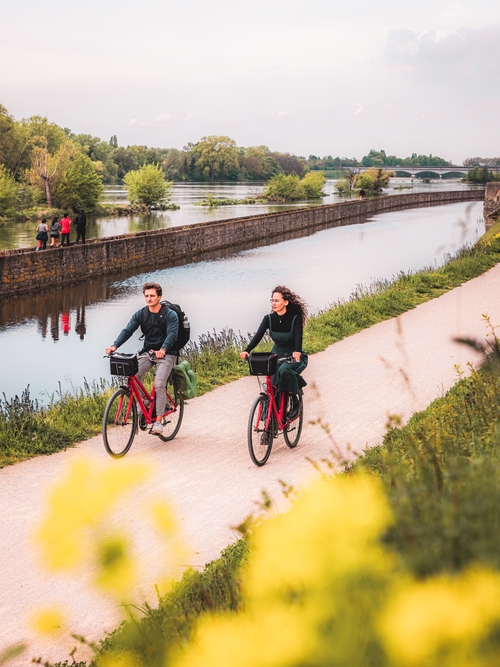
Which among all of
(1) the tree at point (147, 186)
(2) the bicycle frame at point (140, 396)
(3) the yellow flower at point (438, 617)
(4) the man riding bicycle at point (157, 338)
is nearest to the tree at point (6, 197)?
(1) the tree at point (147, 186)

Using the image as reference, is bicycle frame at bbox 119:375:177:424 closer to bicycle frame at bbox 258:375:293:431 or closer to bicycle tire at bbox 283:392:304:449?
bicycle frame at bbox 258:375:293:431

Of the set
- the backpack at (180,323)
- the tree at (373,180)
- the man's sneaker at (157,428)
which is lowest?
the man's sneaker at (157,428)

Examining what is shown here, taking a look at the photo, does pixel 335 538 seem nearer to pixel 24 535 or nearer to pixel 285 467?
pixel 24 535

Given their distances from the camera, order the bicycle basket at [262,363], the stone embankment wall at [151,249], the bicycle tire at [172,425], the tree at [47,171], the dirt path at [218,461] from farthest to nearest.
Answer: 1. the tree at [47,171]
2. the stone embankment wall at [151,249]
3. the bicycle tire at [172,425]
4. the bicycle basket at [262,363]
5. the dirt path at [218,461]

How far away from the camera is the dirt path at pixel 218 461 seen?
5.04 meters

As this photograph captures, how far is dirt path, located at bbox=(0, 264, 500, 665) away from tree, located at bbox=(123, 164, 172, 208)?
78.2 metres

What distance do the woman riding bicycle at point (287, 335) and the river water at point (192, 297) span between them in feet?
12.8

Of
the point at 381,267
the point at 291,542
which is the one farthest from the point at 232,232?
the point at 291,542

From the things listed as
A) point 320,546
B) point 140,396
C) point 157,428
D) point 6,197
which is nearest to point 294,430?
point 157,428

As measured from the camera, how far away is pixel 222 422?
9.66m

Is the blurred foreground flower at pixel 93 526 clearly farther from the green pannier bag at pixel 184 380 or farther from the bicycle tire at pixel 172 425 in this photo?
the bicycle tire at pixel 172 425

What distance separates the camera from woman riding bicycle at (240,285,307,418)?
804 centimetres

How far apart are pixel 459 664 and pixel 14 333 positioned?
2556cm

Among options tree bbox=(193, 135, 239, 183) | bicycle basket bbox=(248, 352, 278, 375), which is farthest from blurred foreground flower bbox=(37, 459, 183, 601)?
tree bbox=(193, 135, 239, 183)
